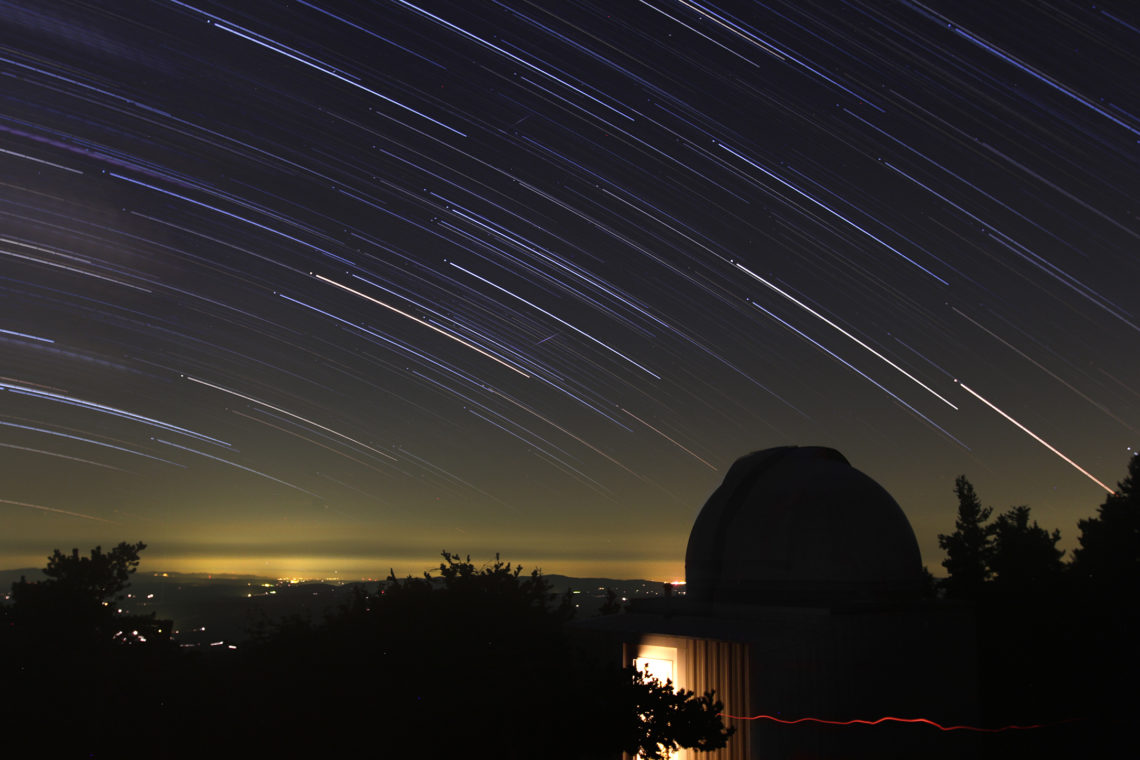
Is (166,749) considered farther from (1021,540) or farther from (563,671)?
(1021,540)

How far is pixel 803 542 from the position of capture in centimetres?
1144

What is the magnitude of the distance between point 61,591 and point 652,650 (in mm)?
12381

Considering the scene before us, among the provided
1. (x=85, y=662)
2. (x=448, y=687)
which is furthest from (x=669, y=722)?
(x=85, y=662)

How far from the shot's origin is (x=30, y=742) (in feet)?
32.5

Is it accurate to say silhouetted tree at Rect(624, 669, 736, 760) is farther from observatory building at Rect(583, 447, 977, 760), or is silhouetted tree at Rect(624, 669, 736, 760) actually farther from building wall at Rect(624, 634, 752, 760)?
observatory building at Rect(583, 447, 977, 760)

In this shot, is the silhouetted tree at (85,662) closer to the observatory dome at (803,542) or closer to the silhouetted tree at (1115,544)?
the observatory dome at (803,542)

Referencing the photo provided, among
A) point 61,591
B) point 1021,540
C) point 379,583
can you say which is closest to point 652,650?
point 379,583

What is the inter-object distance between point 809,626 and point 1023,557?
1559cm

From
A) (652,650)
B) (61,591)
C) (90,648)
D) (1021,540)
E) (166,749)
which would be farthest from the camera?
(1021,540)

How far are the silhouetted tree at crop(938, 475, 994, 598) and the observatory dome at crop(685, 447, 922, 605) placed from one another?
570 inches

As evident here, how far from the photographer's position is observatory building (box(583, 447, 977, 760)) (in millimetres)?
10148

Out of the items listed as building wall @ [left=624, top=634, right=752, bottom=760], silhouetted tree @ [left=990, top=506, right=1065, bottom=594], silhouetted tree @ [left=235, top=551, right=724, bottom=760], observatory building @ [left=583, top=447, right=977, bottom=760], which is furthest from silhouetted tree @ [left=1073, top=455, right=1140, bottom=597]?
silhouetted tree @ [left=235, top=551, right=724, bottom=760]

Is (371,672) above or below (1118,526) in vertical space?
below

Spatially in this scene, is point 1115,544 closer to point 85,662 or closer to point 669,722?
point 669,722
